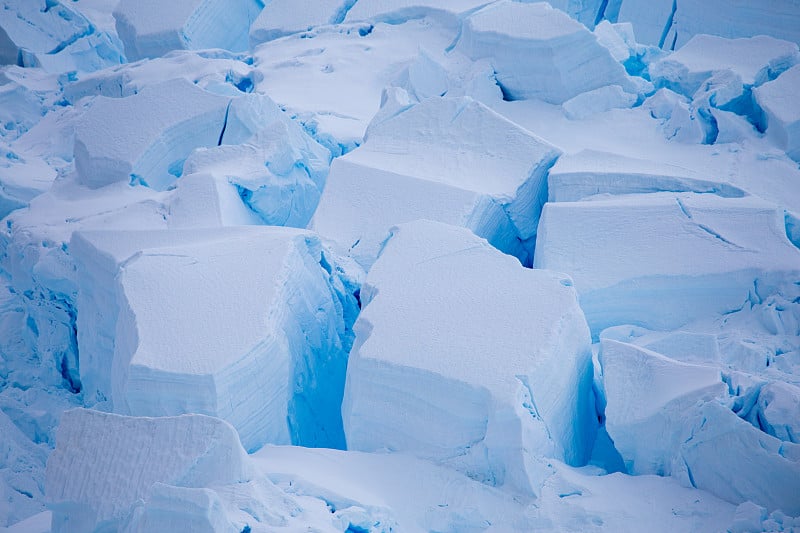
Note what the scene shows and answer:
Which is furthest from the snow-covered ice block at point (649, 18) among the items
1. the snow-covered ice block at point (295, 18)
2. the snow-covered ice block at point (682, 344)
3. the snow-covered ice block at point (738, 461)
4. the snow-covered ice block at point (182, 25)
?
the snow-covered ice block at point (738, 461)

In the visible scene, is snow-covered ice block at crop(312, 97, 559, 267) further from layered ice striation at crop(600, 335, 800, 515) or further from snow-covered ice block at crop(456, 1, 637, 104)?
layered ice striation at crop(600, 335, 800, 515)

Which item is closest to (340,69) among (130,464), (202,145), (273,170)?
(202,145)

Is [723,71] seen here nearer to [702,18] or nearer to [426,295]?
[702,18]

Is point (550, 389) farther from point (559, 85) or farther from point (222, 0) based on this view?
point (222, 0)

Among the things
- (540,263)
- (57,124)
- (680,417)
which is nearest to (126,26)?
(57,124)

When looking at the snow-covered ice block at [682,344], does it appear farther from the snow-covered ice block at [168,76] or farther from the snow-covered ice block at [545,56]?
the snow-covered ice block at [168,76]
